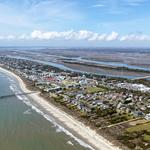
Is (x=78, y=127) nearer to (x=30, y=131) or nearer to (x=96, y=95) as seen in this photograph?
(x=30, y=131)

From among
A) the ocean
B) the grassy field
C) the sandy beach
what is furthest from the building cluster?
the ocean

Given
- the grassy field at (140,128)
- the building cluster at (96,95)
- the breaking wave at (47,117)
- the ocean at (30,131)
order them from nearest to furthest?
the ocean at (30,131), the breaking wave at (47,117), the grassy field at (140,128), the building cluster at (96,95)

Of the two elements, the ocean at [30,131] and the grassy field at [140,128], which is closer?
the ocean at [30,131]

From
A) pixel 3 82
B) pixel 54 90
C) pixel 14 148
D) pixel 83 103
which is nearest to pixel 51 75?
pixel 3 82

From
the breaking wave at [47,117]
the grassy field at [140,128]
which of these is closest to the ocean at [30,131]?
the breaking wave at [47,117]

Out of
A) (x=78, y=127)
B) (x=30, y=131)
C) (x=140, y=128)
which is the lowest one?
(x=30, y=131)

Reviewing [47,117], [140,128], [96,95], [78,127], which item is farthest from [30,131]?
[96,95]

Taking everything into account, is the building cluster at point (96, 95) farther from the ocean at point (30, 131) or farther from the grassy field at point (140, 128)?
the ocean at point (30, 131)

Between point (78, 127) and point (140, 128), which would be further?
point (78, 127)
